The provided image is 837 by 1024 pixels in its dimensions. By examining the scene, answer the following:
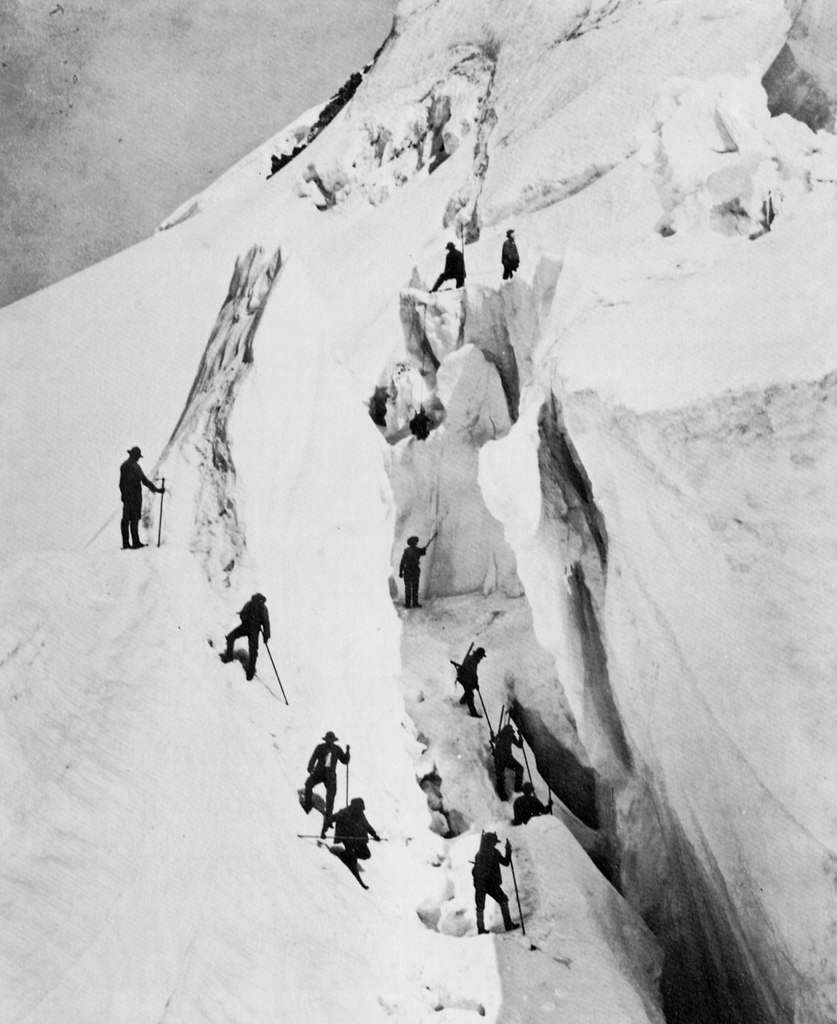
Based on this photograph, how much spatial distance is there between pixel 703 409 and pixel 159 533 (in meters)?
6.11

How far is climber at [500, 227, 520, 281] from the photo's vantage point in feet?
51.1

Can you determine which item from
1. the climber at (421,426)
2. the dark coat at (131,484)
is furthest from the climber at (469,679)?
the dark coat at (131,484)

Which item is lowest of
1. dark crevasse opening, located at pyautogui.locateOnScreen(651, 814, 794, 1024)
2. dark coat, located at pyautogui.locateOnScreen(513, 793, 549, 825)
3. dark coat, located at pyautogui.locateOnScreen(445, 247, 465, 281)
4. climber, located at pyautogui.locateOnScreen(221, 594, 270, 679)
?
dark crevasse opening, located at pyautogui.locateOnScreen(651, 814, 794, 1024)

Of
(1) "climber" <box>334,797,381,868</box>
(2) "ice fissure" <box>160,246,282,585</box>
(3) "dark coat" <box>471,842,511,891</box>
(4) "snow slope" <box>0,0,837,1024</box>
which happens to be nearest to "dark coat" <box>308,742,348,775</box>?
(4) "snow slope" <box>0,0,837,1024</box>

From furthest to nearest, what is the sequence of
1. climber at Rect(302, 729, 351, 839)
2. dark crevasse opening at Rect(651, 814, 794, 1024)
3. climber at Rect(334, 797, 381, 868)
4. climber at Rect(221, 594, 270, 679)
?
climber at Rect(221, 594, 270, 679), climber at Rect(302, 729, 351, 839), climber at Rect(334, 797, 381, 868), dark crevasse opening at Rect(651, 814, 794, 1024)

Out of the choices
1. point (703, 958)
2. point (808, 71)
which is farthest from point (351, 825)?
point (808, 71)

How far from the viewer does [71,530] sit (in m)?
12.5

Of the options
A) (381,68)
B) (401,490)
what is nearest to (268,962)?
(401,490)

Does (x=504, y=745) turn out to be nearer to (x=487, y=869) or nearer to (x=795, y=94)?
(x=487, y=869)

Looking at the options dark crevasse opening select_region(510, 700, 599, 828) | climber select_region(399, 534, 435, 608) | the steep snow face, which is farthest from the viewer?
climber select_region(399, 534, 435, 608)

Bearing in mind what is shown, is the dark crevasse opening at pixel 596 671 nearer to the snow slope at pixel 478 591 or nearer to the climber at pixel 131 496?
the snow slope at pixel 478 591

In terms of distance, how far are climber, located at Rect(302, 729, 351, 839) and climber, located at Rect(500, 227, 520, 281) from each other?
8326mm

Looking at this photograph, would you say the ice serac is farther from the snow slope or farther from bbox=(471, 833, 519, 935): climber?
bbox=(471, 833, 519, 935): climber

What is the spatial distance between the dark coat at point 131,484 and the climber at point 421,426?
207 inches
